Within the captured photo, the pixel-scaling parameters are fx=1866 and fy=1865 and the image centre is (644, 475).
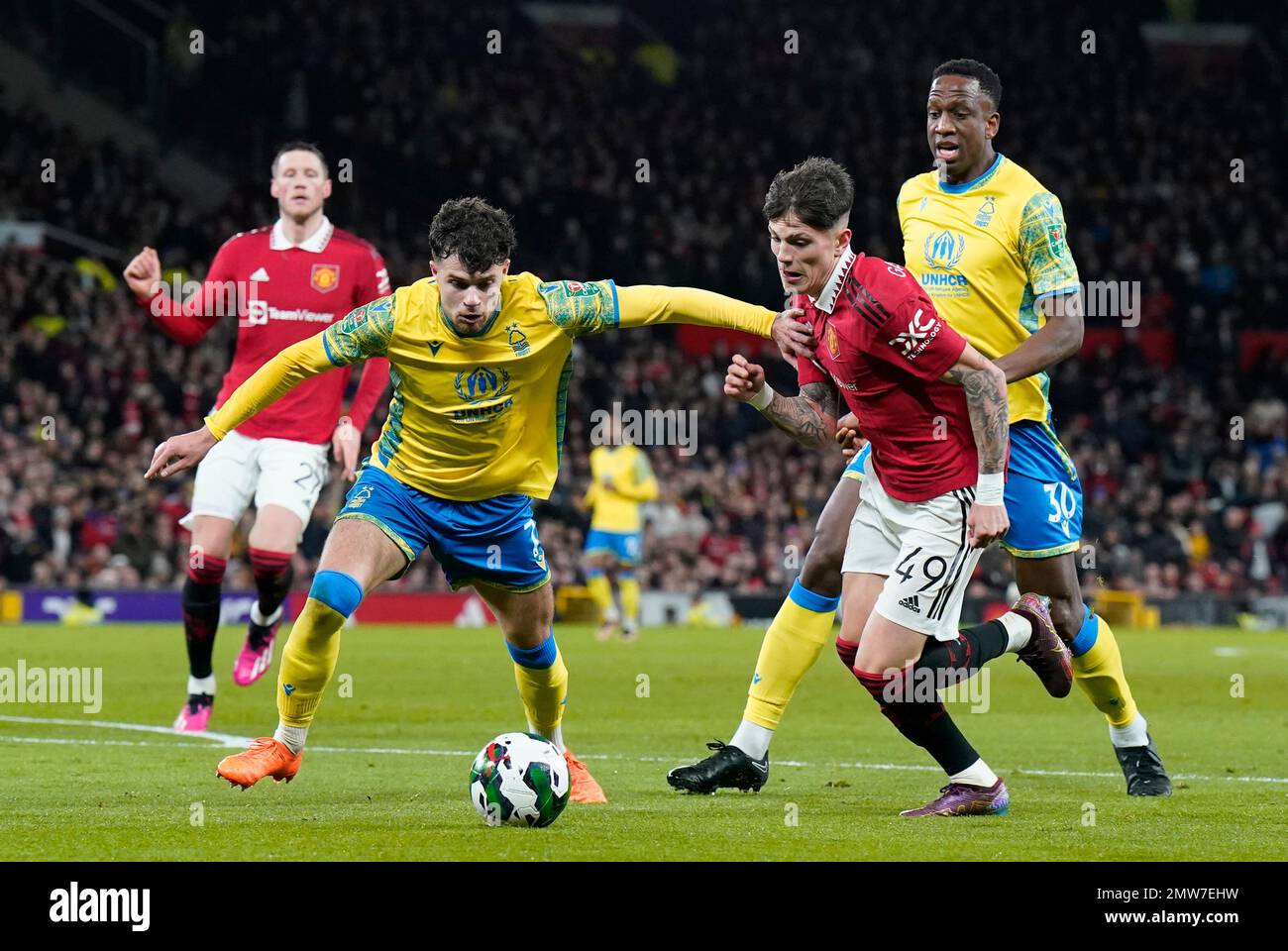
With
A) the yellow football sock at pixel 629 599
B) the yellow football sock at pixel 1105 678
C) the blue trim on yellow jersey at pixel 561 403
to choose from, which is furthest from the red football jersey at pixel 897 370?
the yellow football sock at pixel 629 599

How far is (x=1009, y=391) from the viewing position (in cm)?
767

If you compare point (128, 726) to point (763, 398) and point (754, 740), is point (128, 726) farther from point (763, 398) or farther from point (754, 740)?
point (763, 398)

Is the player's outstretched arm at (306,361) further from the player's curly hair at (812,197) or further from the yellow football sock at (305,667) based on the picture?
the player's curly hair at (812,197)

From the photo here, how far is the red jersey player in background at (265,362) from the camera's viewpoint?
989 cm

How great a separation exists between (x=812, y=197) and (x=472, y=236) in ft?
4.09

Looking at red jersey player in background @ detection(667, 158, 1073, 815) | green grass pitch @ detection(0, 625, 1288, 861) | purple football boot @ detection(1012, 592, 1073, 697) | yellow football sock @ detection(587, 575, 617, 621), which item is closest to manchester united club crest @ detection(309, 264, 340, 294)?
green grass pitch @ detection(0, 625, 1288, 861)

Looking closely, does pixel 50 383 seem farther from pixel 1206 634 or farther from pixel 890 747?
pixel 890 747

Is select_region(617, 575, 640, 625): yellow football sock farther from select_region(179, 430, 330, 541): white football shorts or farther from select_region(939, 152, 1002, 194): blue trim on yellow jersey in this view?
select_region(939, 152, 1002, 194): blue trim on yellow jersey

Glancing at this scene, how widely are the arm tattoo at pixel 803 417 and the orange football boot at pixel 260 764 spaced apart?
2237 mm

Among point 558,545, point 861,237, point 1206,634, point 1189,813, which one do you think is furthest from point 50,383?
point 1189,813

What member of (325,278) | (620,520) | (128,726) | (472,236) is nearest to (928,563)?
(472,236)

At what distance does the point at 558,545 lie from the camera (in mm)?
24344

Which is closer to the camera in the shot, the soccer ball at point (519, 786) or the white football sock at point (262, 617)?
the soccer ball at point (519, 786)
